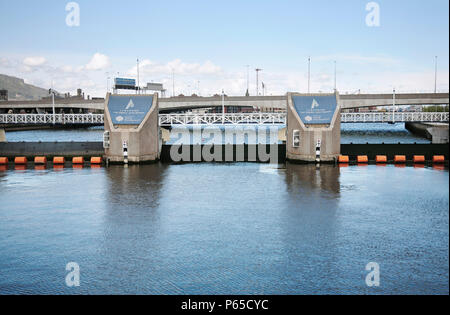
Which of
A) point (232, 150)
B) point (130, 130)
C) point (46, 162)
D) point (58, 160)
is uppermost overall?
point (130, 130)

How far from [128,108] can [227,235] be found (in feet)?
117

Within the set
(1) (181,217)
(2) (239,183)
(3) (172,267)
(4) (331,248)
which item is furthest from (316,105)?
(3) (172,267)

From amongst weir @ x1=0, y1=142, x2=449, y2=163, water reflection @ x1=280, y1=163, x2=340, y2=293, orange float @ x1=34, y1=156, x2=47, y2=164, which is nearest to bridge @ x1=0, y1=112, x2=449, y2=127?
weir @ x1=0, y1=142, x2=449, y2=163

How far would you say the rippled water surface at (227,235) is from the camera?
1912 centimetres

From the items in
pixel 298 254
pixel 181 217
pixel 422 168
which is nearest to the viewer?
pixel 298 254

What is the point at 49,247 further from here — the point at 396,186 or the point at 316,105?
the point at 316,105

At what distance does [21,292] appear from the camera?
1833 cm

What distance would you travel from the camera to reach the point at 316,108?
57.9 m

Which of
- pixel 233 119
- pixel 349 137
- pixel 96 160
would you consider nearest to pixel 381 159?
pixel 96 160

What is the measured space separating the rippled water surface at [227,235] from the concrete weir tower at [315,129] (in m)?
11.6

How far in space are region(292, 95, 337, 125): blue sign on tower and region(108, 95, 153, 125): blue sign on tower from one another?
19.4 metres

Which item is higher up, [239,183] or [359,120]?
[359,120]

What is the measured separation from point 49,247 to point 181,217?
8906mm

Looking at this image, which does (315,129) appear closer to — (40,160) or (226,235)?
(226,235)
